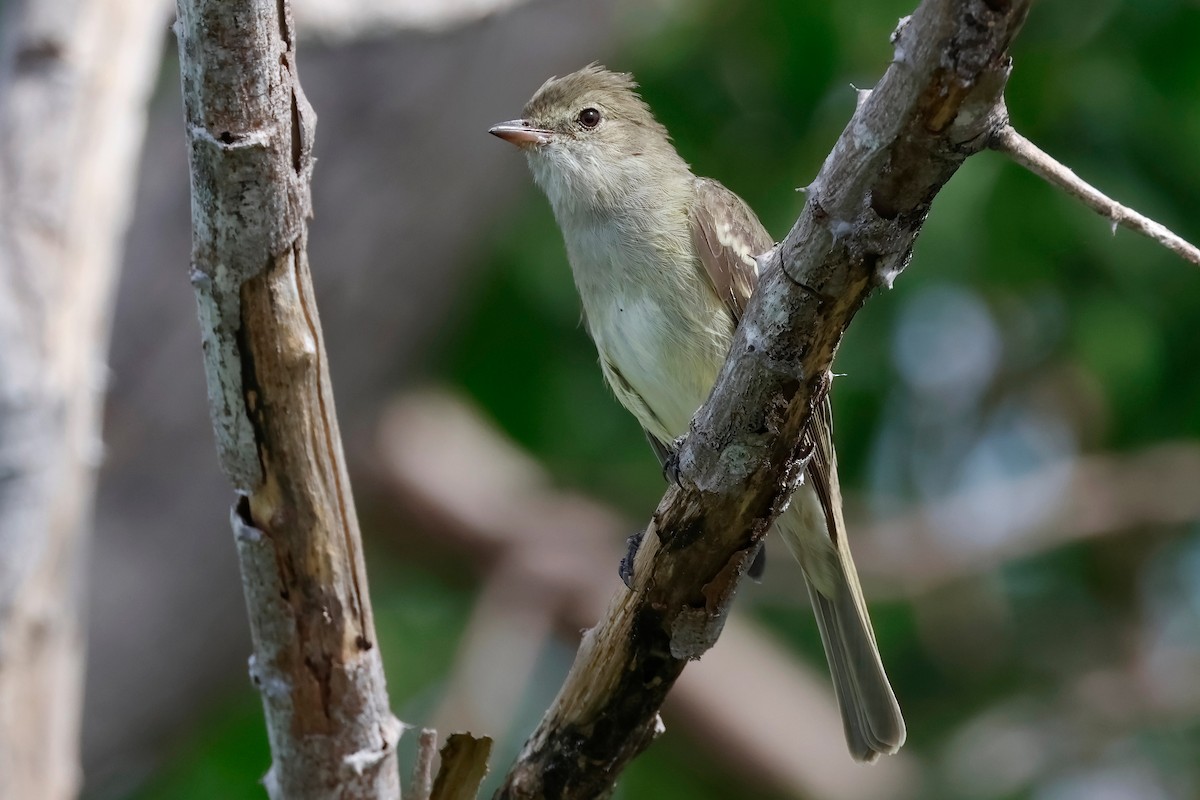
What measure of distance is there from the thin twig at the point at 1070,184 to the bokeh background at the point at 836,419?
346 centimetres

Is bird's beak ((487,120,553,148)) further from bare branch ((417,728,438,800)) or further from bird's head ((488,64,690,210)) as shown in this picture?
bare branch ((417,728,438,800))

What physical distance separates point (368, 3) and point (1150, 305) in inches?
139

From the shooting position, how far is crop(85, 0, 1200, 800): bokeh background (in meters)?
5.66

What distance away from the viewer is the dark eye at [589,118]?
4137 mm

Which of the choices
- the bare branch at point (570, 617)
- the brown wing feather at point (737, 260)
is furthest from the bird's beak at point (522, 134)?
the bare branch at point (570, 617)

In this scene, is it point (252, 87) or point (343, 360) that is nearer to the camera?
point (252, 87)

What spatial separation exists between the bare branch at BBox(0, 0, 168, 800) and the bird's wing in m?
1.84

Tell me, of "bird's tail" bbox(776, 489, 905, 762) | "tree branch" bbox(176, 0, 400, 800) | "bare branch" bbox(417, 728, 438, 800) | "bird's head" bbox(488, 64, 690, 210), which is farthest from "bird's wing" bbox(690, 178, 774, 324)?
"bare branch" bbox(417, 728, 438, 800)

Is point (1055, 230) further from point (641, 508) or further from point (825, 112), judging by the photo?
point (641, 508)

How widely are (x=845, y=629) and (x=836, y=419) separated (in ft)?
7.94

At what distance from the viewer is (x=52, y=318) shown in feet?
12.9

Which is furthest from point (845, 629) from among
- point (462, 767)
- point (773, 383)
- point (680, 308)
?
point (773, 383)

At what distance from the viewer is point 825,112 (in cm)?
571

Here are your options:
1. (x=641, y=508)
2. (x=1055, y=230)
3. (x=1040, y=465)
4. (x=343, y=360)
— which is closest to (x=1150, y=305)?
(x=1055, y=230)
